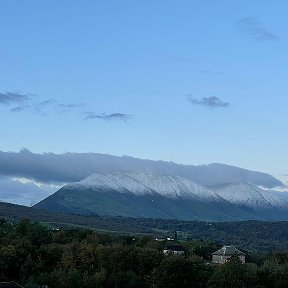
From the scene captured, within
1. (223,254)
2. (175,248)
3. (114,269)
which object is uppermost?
(175,248)

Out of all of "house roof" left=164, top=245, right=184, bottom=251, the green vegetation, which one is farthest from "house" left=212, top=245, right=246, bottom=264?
the green vegetation

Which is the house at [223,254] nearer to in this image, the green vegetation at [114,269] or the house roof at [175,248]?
the house roof at [175,248]

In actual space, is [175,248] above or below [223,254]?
above

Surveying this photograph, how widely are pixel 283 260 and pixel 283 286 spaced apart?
98.2ft

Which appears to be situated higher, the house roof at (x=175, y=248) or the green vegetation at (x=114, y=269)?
the house roof at (x=175, y=248)

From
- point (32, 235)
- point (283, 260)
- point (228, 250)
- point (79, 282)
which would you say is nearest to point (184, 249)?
point (228, 250)

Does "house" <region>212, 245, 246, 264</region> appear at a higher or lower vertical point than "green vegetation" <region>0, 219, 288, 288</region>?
higher

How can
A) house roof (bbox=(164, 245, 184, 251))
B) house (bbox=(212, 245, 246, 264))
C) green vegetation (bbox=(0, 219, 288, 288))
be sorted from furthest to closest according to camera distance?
house roof (bbox=(164, 245, 184, 251)) < house (bbox=(212, 245, 246, 264)) < green vegetation (bbox=(0, 219, 288, 288))

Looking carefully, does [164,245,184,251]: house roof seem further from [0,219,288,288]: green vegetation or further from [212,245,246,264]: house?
[0,219,288,288]: green vegetation

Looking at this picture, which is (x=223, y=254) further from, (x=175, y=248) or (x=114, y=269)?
(x=114, y=269)

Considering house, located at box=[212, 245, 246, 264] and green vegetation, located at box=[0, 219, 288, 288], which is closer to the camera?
Answer: green vegetation, located at box=[0, 219, 288, 288]

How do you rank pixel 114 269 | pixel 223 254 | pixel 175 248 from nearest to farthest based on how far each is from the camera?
pixel 114 269 < pixel 223 254 < pixel 175 248

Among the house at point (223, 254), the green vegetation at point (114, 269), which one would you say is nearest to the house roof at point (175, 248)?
the house at point (223, 254)

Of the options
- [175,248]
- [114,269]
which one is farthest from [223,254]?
[114,269]
